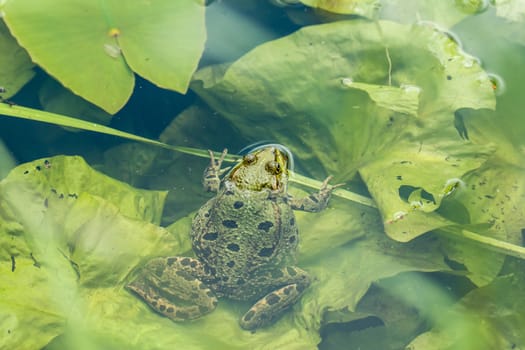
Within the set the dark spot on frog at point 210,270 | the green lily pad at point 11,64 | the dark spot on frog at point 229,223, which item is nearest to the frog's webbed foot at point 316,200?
the dark spot on frog at point 229,223

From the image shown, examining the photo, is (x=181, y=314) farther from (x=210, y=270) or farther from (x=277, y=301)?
(x=277, y=301)

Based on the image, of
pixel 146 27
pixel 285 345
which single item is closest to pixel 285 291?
pixel 285 345

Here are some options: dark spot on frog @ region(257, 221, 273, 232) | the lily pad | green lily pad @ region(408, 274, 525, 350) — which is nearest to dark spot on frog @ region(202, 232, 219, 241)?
dark spot on frog @ region(257, 221, 273, 232)

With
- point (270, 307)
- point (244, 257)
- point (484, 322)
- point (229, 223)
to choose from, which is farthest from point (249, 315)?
point (484, 322)

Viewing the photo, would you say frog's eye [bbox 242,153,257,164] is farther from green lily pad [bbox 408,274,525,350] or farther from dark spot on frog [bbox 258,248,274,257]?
green lily pad [bbox 408,274,525,350]

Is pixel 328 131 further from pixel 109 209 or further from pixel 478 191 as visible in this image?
pixel 109 209

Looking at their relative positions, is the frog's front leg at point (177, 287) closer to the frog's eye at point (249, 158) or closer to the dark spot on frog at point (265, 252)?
the dark spot on frog at point (265, 252)
